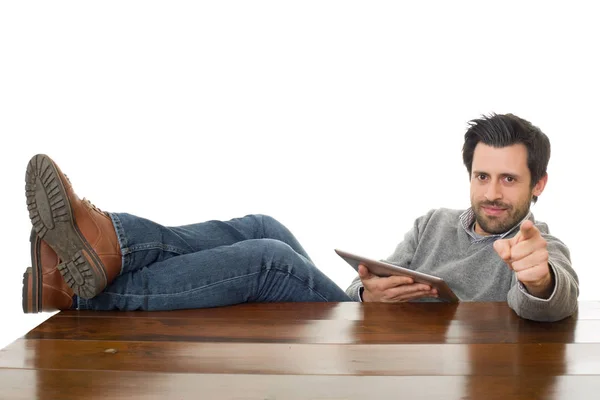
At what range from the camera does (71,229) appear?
2.37 meters

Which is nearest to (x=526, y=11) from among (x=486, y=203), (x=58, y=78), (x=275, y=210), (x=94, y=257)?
(x=275, y=210)

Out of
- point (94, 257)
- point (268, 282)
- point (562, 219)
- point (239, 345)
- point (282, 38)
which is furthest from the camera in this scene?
point (282, 38)

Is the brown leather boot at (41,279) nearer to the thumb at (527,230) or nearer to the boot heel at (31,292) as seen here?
the boot heel at (31,292)

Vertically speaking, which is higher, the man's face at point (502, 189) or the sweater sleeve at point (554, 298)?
the man's face at point (502, 189)

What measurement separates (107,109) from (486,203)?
3.04 meters

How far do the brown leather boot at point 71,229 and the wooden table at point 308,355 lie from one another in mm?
138

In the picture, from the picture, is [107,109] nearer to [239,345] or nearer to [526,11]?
[526,11]

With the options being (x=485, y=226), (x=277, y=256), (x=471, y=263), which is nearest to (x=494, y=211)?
(x=485, y=226)

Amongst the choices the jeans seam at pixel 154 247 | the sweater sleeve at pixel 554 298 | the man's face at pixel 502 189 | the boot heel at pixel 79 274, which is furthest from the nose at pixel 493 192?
the boot heel at pixel 79 274

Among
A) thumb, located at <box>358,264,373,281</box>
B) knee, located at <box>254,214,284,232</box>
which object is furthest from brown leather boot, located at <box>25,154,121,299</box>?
thumb, located at <box>358,264,373,281</box>

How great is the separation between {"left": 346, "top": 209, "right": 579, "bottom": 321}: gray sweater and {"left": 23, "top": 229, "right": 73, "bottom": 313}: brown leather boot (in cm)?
104

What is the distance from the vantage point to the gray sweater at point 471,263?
2312mm

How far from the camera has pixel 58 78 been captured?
504 cm

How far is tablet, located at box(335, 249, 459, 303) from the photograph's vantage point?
2398mm
